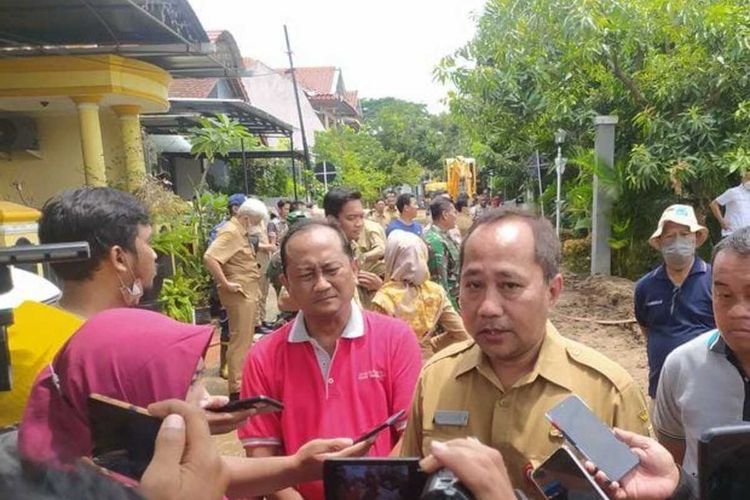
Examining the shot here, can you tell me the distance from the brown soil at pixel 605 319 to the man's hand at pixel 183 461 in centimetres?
568

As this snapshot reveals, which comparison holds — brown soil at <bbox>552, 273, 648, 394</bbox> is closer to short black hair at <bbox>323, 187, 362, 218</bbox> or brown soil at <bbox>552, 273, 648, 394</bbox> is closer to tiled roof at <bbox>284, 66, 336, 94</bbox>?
short black hair at <bbox>323, 187, 362, 218</bbox>

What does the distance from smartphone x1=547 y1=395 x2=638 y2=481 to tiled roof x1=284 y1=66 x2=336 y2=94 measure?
43.9m

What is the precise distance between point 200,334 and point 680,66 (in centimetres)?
952

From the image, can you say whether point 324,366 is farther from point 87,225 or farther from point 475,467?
point 475,467

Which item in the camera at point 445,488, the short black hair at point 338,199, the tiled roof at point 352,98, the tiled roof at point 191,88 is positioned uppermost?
the tiled roof at point 352,98

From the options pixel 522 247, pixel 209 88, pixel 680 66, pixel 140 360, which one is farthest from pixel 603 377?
pixel 209 88

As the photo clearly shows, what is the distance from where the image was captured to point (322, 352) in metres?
2.18

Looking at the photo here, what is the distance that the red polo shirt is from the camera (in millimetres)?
2055

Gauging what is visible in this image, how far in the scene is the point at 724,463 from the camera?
96cm

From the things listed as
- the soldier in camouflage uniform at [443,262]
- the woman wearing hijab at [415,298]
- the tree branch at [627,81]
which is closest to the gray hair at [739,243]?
the woman wearing hijab at [415,298]

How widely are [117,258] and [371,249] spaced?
384 centimetres

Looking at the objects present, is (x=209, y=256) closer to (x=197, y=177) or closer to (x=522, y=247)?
(x=522, y=247)

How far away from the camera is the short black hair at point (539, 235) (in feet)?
5.32

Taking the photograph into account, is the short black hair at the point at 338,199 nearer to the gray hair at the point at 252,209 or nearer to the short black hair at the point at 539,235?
the gray hair at the point at 252,209
